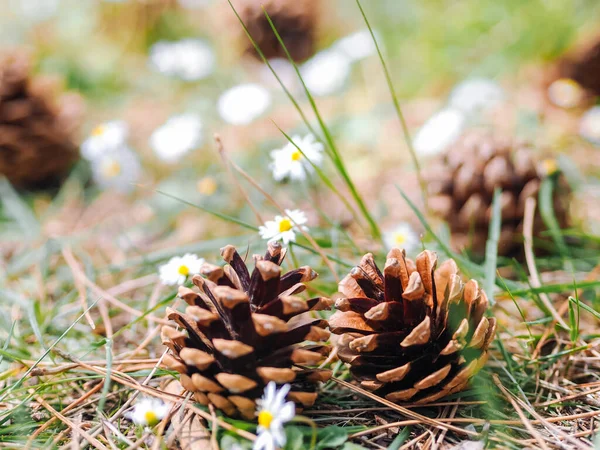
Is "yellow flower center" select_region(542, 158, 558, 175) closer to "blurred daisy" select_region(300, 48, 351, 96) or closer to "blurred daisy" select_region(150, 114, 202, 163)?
"blurred daisy" select_region(300, 48, 351, 96)

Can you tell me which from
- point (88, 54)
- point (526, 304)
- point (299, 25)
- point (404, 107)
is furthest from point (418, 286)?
point (88, 54)

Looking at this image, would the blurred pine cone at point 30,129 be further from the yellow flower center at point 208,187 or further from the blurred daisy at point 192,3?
the blurred daisy at point 192,3

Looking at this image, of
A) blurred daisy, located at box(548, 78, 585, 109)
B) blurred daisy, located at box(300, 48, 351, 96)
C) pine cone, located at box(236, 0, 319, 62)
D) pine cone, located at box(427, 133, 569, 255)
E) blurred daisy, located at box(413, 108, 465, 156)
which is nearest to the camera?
pine cone, located at box(427, 133, 569, 255)

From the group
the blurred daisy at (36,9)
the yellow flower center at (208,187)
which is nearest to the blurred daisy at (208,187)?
the yellow flower center at (208,187)

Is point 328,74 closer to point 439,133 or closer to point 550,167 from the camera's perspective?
point 439,133

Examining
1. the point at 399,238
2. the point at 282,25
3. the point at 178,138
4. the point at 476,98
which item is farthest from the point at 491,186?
the point at 282,25

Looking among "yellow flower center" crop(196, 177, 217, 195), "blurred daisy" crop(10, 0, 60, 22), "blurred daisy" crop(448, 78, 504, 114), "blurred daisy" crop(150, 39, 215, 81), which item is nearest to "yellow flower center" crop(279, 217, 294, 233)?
"yellow flower center" crop(196, 177, 217, 195)

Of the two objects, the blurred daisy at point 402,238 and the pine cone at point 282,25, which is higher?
the pine cone at point 282,25

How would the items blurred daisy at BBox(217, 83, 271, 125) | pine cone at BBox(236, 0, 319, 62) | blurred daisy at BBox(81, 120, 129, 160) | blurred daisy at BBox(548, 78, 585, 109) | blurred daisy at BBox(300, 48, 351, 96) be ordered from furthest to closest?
pine cone at BBox(236, 0, 319, 62), blurred daisy at BBox(300, 48, 351, 96), blurred daisy at BBox(548, 78, 585, 109), blurred daisy at BBox(217, 83, 271, 125), blurred daisy at BBox(81, 120, 129, 160)
